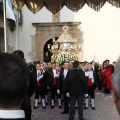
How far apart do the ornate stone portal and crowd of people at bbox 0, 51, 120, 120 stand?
741 cm

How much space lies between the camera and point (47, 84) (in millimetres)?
10578

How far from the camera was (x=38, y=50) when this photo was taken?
80.7 feet

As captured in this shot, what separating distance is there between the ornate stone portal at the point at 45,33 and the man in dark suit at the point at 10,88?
22.3 metres

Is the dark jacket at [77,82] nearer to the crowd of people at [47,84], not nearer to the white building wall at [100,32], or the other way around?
the crowd of people at [47,84]

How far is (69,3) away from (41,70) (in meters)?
4.08

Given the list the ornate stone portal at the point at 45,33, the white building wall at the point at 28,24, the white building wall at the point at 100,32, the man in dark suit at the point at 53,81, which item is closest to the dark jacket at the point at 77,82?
the man in dark suit at the point at 53,81

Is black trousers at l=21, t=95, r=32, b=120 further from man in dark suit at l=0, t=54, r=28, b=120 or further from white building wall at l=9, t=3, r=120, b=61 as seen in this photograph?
white building wall at l=9, t=3, r=120, b=61

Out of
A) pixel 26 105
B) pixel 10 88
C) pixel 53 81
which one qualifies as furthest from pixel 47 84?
pixel 10 88

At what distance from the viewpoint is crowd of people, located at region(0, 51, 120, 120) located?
5.43 feet

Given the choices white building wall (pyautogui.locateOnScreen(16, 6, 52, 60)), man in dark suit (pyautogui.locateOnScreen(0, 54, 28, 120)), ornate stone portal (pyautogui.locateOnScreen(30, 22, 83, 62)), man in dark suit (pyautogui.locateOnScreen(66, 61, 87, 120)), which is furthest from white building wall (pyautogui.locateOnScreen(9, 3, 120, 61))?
man in dark suit (pyautogui.locateOnScreen(0, 54, 28, 120))

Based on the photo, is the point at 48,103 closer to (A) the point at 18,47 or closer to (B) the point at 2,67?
(B) the point at 2,67

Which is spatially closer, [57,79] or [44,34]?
[57,79]

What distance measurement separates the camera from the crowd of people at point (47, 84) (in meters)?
1.66

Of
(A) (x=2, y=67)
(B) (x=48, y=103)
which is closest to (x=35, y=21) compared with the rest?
(B) (x=48, y=103)
